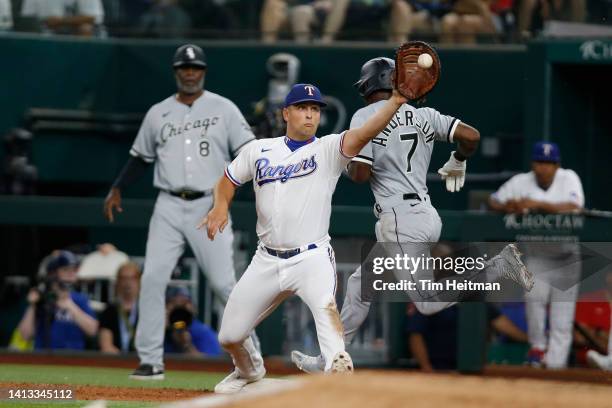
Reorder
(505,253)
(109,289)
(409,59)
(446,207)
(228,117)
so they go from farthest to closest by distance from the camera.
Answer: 1. (446,207)
2. (109,289)
3. (228,117)
4. (505,253)
5. (409,59)

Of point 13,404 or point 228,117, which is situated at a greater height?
point 228,117

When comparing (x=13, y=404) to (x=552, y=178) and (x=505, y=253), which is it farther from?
(x=552, y=178)

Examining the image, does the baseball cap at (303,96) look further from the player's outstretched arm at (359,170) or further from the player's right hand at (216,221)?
the player's right hand at (216,221)

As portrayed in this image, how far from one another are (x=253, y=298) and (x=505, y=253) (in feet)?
5.60

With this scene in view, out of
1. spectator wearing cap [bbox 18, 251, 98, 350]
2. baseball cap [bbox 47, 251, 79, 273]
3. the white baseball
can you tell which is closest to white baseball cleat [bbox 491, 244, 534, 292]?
the white baseball

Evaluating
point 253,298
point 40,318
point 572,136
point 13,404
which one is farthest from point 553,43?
point 13,404

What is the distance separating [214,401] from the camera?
18.7 ft

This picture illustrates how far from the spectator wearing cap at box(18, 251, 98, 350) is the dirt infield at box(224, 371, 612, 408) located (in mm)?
5979

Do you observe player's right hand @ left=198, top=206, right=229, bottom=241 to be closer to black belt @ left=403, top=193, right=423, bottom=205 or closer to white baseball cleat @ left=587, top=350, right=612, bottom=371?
black belt @ left=403, top=193, right=423, bottom=205

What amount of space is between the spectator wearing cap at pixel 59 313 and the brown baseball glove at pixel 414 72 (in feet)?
16.5

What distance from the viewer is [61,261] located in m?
11.7

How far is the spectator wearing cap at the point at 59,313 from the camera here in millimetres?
11422

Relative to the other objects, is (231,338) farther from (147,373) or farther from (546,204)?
(546,204)

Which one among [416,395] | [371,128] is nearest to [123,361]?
[371,128]
